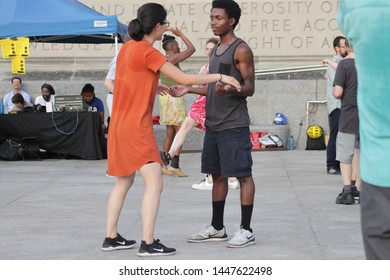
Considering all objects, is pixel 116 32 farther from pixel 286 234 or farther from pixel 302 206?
pixel 286 234

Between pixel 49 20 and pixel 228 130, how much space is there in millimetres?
8214

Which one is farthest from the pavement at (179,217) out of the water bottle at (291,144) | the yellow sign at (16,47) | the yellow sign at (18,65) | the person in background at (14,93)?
the water bottle at (291,144)

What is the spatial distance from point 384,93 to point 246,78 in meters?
3.86

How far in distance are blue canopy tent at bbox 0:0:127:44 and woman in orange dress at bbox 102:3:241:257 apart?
8153 mm

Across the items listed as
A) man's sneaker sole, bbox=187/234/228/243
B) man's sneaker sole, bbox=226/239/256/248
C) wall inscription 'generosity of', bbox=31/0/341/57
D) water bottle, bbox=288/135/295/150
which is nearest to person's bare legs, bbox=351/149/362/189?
man's sneaker sole, bbox=187/234/228/243

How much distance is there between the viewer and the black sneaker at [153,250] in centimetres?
665

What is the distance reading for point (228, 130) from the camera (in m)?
7.24

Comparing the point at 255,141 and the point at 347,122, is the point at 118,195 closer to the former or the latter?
the point at 347,122

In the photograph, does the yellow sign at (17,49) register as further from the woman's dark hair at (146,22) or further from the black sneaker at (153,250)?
the black sneaker at (153,250)

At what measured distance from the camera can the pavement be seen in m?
6.92

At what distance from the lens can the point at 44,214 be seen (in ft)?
29.9

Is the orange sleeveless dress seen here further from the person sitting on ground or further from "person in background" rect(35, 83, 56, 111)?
"person in background" rect(35, 83, 56, 111)

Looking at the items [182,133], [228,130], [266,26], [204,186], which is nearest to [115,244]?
[228,130]

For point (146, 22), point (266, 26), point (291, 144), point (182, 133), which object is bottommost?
point (291, 144)
